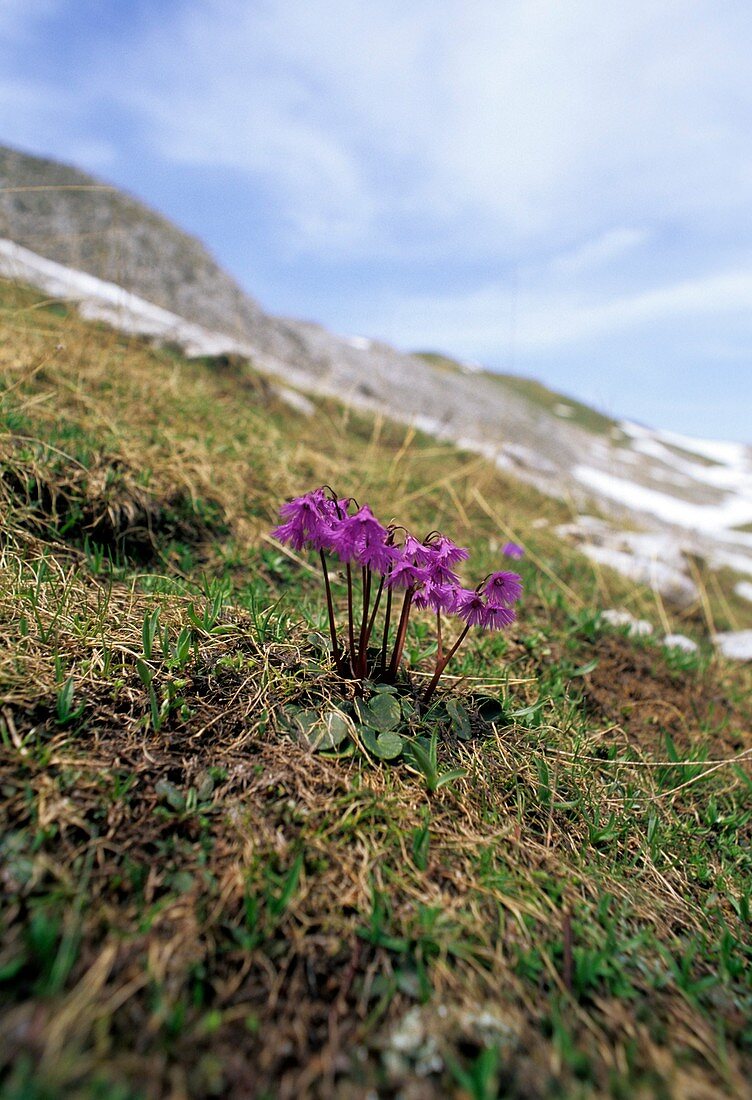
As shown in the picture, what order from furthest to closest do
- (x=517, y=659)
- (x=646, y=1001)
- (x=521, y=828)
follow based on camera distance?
1. (x=517, y=659)
2. (x=521, y=828)
3. (x=646, y=1001)

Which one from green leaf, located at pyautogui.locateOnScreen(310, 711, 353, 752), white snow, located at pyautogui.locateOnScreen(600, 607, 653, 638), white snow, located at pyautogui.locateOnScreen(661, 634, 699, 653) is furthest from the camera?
white snow, located at pyautogui.locateOnScreen(661, 634, 699, 653)

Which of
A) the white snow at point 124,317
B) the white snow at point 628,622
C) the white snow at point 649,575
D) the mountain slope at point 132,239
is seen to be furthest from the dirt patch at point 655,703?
the mountain slope at point 132,239

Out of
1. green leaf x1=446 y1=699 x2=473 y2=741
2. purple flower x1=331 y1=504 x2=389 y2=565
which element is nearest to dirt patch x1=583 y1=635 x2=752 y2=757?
green leaf x1=446 y1=699 x2=473 y2=741

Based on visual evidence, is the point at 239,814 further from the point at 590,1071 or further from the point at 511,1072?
the point at 590,1071

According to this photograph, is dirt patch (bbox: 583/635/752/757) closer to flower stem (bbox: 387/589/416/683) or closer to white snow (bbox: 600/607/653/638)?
white snow (bbox: 600/607/653/638)

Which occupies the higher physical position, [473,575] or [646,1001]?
[473,575]

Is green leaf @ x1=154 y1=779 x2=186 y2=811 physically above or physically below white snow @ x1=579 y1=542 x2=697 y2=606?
below

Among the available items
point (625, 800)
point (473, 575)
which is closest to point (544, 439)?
point (473, 575)

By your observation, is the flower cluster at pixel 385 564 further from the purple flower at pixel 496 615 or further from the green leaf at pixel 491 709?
the green leaf at pixel 491 709
